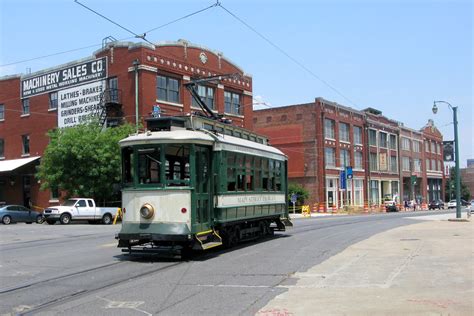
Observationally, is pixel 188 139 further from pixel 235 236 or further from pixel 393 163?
pixel 393 163

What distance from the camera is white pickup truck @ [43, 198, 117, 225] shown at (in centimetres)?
3338

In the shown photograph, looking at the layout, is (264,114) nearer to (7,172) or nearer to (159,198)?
(7,172)

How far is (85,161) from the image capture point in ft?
120

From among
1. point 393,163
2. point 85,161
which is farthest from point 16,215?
point 393,163

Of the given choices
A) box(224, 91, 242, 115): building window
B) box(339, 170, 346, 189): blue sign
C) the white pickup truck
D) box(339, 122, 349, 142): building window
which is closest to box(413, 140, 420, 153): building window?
box(339, 122, 349, 142): building window

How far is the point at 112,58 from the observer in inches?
1629

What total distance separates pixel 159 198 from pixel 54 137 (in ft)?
90.9

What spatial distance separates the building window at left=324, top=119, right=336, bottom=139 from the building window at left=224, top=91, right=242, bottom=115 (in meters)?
17.4

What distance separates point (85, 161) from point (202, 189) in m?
24.8

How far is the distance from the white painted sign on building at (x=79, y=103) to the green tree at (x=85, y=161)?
4.03 metres

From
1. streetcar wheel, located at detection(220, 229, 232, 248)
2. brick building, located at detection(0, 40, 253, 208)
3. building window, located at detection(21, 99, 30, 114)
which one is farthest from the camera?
building window, located at detection(21, 99, 30, 114)

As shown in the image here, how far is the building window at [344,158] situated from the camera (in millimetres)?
65250

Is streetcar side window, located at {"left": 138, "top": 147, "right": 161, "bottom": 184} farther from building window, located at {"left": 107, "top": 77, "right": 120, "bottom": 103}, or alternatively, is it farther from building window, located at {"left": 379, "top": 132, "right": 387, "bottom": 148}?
building window, located at {"left": 379, "top": 132, "right": 387, "bottom": 148}

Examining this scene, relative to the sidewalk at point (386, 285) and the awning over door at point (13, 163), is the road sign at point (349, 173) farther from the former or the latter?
the sidewalk at point (386, 285)
